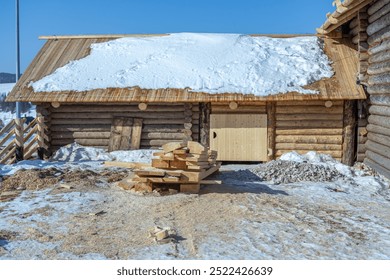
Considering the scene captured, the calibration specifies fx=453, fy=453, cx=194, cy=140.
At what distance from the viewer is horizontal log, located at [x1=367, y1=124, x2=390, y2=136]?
12.0 metres

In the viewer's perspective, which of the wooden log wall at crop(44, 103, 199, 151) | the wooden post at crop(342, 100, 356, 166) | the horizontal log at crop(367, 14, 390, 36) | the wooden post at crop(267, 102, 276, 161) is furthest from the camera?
the wooden log wall at crop(44, 103, 199, 151)

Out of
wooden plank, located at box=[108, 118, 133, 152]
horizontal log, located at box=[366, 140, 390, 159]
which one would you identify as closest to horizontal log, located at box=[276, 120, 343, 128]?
horizontal log, located at box=[366, 140, 390, 159]

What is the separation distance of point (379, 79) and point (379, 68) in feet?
0.98

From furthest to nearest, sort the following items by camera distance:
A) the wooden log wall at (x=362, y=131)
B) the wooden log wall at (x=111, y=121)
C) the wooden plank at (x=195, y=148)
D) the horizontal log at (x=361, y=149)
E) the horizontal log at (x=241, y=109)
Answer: the wooden log wall at (x=111, y=121), the horizontal log at (x=241, y=109), the horizontal log at (x=361, y=149), the wooden log wall at (x=362, y=131), the wooden plank at (x=195, y=148)

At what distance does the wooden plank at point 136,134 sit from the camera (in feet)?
48.8

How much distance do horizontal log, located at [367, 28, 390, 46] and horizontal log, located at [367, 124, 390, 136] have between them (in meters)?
2.34

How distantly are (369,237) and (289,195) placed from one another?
9.80 ft

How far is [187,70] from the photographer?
15.6 m

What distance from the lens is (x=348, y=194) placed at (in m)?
10.1

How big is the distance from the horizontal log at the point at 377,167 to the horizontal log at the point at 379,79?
2.25 meters

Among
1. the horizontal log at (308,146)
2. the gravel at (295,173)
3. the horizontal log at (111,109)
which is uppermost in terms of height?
the horizontal log at (111,109)

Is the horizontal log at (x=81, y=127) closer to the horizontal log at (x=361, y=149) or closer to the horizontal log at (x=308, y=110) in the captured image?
the horizontal log at (x=308, y=110)

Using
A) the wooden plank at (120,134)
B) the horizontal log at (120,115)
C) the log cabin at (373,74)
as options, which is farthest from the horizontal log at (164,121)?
the log cabin at (373,74)

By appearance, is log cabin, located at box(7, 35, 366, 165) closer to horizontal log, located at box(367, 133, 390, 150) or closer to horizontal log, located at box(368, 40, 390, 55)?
horizontal log, located at box(367, 133, 390, 150)
